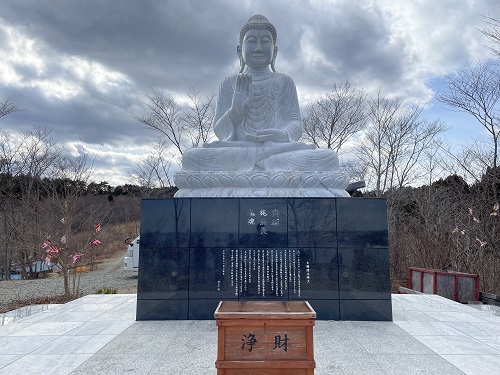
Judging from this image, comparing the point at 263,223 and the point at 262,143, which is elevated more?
the point at 262,143

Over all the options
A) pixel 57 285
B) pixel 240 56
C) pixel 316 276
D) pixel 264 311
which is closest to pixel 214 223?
pixel 316 276

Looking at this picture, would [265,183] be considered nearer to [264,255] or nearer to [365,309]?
[264,255]

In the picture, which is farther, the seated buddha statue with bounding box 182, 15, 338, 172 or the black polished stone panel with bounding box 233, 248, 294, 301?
the seated buddha statue with bounding box 182, 15, 338, 172

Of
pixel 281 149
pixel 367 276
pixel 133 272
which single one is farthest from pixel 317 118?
pixel 367 276

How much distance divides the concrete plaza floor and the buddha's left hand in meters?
2.59

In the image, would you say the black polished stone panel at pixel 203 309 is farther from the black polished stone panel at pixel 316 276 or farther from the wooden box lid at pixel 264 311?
the wooden box lid at pixel 264 311

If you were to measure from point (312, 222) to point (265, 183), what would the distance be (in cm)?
89

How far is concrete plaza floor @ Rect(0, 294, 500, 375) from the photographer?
2.96 meters

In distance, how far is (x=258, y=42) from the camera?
6520 millimetres

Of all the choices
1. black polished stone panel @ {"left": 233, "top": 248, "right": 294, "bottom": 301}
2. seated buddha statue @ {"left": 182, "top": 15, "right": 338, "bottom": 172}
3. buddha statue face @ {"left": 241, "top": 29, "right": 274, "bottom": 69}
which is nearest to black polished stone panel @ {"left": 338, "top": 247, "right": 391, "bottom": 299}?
black polished stone panel @ {"left": 233, "top": 248, "right": 294, "bottom": 301}

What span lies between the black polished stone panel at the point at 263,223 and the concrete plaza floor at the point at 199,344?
96cm

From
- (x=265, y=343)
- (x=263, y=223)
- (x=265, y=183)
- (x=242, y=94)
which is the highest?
(x=242, y=94)

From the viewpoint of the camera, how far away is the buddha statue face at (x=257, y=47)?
21.4 feet

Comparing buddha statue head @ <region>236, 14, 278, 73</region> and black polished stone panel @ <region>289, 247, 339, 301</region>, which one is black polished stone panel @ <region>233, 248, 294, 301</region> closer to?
black polished stone panel @ <region>289, 247, 339, 301</region>
